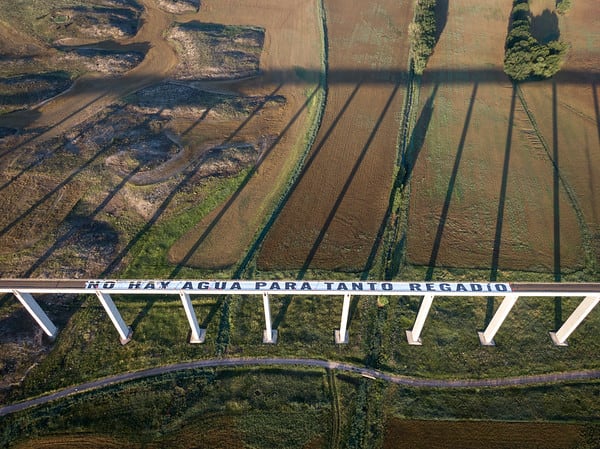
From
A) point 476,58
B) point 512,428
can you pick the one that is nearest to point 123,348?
point 512,428

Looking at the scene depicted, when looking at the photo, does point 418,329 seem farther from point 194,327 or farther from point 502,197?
point 502,197

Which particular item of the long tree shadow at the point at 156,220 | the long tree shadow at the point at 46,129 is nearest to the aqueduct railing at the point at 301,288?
the long tree shadow at the point at 156,220

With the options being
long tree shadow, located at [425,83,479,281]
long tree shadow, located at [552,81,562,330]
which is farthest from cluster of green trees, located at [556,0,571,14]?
long tree shadow, located at [425,83,479,281]

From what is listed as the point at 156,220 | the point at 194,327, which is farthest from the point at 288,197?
the point at 194,327

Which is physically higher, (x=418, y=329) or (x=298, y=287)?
(x=418, y=329)

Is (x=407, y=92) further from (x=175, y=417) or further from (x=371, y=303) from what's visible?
(x=175, y=417)

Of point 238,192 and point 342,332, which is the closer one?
point 342,332

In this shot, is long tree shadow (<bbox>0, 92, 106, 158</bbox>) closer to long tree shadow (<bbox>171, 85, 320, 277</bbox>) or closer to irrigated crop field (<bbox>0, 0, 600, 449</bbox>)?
irrigated crop field (<bbox>0, 0, 600, 449</bbox>)

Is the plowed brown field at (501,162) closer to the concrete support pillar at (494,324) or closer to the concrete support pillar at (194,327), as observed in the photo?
the concrete support pillar at (494,324)
